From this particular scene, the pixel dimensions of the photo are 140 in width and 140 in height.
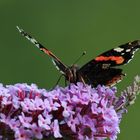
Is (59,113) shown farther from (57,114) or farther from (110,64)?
(110,64)

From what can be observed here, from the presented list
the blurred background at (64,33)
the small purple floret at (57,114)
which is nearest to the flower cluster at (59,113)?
the small purple floret at (57,114)

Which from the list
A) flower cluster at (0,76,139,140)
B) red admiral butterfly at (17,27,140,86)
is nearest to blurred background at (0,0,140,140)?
red admiral butterfly at (17,27,140,86)

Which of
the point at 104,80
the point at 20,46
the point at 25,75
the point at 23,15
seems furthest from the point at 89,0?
Result: the point at 104,80

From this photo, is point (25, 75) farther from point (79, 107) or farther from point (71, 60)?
point (79, 107)

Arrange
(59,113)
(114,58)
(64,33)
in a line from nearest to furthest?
1. (59,113)
2. (114,58)
3. (64,33)

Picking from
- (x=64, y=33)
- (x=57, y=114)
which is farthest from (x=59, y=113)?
(x=64, y=33)

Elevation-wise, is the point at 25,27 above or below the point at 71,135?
above

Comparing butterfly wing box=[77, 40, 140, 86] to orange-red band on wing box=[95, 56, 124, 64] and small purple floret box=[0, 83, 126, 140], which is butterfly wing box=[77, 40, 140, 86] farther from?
small purple floret box=[0, 83, 126, 140]
